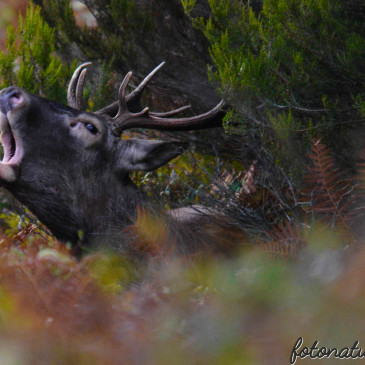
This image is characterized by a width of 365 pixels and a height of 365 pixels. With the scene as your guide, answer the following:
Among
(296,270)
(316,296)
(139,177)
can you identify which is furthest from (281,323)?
(139,177)

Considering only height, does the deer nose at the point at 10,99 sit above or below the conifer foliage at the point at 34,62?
above

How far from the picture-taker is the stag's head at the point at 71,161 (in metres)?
3.50

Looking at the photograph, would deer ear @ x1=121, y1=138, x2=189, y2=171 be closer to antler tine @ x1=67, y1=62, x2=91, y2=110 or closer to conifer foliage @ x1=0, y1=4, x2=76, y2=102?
antler tine @ x1=67, y1=62, x2=91, y2=110

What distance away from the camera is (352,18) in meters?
3.57

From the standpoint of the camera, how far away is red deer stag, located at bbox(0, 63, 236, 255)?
11.5 feet

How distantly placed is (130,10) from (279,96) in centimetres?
212

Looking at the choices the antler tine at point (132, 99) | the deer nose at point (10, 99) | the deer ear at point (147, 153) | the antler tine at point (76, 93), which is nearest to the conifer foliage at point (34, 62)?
the antler tine at point (76, 93)

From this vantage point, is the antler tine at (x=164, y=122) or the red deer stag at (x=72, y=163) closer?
the red deer stag at (x=72, y=163)

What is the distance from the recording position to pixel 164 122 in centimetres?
421

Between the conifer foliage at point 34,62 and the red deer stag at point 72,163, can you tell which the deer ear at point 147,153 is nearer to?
the red deer stag at point 72,163

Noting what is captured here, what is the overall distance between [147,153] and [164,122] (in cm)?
37

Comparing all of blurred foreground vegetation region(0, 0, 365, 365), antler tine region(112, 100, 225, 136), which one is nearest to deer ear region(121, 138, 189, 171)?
antler tine region(112, 100, 225, 136)

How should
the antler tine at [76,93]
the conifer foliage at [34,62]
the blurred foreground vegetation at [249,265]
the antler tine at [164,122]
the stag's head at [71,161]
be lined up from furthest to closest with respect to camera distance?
the conifer foliage at [34,62] < the antler tine at [76,93] < the antler tine at [164,122] < the stag's head at [71,161] < the blurred foreground vegetation at [249,265]

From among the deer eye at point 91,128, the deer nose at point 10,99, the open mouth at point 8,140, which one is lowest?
the deer eye at point 91,128
